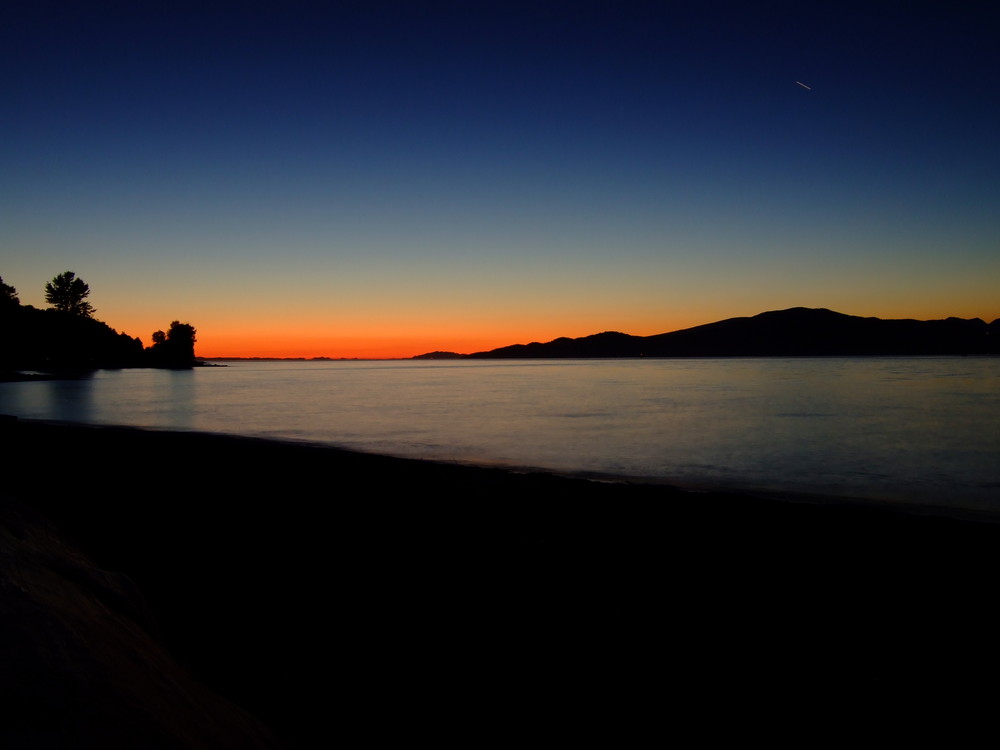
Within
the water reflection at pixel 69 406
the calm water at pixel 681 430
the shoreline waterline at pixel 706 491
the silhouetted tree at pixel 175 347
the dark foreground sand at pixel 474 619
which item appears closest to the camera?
the dark foreground sand at pixel 474 619

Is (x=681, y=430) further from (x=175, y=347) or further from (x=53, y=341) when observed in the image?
(x=175, y=347)

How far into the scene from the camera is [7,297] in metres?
75.3

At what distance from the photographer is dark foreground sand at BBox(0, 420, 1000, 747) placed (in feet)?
6.78

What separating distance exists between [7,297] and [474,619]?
323ft

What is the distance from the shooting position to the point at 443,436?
1983cm

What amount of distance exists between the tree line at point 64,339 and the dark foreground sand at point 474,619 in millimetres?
87111

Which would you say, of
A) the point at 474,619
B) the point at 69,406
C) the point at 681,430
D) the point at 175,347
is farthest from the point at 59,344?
the point at 474,619

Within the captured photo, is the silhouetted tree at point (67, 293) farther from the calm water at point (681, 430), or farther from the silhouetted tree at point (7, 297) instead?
the calm water at point (681, 430)

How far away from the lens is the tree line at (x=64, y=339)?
73.6m

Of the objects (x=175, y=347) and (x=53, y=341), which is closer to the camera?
(x=53, y=341)

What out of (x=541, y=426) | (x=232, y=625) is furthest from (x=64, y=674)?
(x=541, y=426)

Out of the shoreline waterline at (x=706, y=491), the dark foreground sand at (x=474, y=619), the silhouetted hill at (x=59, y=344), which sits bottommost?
the shoreline waterline at (x=706, y=491)

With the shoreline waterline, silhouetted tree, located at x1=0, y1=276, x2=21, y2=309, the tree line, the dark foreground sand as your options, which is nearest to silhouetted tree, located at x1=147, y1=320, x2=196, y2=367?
the tree line

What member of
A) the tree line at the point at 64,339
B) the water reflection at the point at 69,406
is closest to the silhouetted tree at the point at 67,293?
the tree line at the point at 64,339
